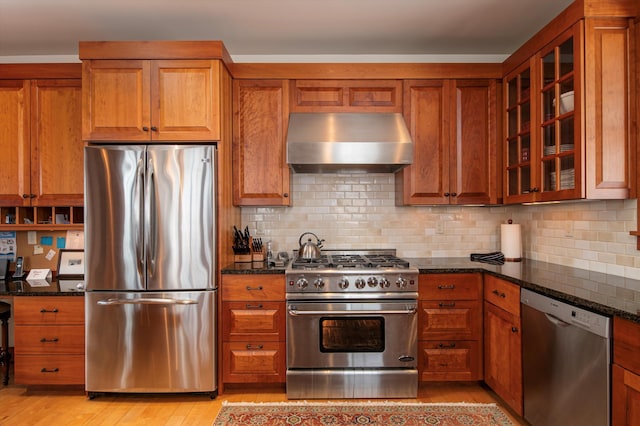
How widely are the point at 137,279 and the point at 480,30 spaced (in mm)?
3194

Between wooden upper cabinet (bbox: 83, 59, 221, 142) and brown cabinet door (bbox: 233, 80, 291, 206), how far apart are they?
0.40 m

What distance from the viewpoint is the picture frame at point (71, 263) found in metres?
3.42

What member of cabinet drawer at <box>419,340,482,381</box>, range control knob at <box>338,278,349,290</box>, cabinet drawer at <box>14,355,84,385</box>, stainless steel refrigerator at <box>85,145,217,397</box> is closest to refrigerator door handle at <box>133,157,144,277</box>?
stainless steel refrigerator at <box>85,145,217,397</box>

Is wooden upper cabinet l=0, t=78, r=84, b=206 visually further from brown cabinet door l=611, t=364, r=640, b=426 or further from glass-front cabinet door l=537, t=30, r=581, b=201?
brown cabinet door l=611, t=364, r=640, b=426

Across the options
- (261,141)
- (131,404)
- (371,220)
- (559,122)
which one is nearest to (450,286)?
(371,220)

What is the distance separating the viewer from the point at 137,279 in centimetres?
284

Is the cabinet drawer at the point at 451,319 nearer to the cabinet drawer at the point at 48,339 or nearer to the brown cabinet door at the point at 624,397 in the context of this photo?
the brown cabinet door at the point at 624,397

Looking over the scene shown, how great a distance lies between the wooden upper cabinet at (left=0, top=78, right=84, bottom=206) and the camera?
10.6 feet

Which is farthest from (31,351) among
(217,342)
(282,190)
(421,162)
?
(421,162)

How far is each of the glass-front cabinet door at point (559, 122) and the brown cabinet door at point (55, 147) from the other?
343cm

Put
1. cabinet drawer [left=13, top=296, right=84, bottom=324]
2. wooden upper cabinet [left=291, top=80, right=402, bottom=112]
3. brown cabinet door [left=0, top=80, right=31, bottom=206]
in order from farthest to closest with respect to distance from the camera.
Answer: wooden upper cabinet [left=291, top=80, right=402, bottom=112] < brown cabinet door [left=0, top=80, right=31, bottom=206] < cabinet drawer [left=13, top=296, right=84, bottom=324]

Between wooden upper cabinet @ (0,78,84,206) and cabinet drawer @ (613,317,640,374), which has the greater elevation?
wooden upper cabinet @ (0,78,84,206)

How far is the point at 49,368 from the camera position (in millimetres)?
2895

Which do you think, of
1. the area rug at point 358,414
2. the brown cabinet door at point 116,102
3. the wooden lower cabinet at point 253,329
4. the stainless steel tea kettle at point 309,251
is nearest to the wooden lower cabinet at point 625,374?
the area rug at point 358,414
